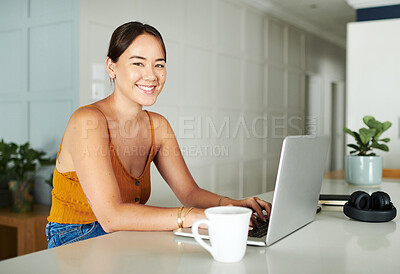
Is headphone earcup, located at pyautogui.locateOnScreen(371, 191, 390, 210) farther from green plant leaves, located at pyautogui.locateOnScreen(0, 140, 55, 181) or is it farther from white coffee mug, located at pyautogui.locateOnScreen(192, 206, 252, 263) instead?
green plant leaves, located at pyautogui.locateOnScreen(0, 140, 55, 181)

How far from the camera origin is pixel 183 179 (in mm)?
1717

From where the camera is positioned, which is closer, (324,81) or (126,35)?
(126,35)

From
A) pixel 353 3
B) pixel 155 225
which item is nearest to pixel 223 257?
pixel 155 225

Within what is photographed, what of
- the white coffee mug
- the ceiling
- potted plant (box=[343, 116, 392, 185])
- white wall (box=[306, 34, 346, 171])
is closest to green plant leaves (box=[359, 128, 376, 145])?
potted plant (box=[343, 116, 392, 185])

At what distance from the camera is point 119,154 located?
1.58 meters

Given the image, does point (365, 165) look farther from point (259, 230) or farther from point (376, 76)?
point (376, 76)

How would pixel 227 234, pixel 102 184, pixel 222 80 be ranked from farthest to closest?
1. pixel 222 80
2. pixel 102 184
3. pixel 227 234

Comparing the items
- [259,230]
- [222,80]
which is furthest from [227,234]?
[222,80]

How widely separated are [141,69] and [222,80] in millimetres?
3125

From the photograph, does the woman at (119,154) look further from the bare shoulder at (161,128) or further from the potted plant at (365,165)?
the potted plant at (365,165)

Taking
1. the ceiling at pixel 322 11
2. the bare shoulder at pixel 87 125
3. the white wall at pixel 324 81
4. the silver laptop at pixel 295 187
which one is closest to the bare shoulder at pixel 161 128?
the bare shoulder at pixel 87 125

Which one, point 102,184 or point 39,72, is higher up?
point 39,72

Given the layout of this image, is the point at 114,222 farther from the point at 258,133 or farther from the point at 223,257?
the point at 258,133

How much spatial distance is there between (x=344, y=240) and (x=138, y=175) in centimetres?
86
